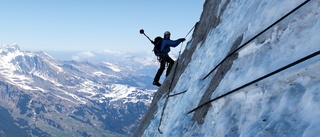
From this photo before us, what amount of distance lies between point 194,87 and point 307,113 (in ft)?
22.7

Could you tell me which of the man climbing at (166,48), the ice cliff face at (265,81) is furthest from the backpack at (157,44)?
the ice cliff face at (265,81)

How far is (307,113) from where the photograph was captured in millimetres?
4695

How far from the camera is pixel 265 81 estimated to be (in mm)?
6215

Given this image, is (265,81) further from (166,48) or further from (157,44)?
(157,44)

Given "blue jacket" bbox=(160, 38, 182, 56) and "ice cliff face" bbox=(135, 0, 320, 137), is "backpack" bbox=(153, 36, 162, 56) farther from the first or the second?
"ice cliff face" bbox=(135, 0, 320, 137)

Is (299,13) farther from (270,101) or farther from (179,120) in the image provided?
(179,120)

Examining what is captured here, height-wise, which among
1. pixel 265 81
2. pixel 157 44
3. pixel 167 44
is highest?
pixel 157 44

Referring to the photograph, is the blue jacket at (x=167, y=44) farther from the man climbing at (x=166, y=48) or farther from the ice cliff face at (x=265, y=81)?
the ice cliff face at (x=265, y=81)

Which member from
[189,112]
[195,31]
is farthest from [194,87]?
[195,31]

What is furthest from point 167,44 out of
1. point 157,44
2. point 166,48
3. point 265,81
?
point 265,81

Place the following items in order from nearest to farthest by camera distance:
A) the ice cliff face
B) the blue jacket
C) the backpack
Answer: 1. the ice cliff face
2. the blue jacket
3. the backpack

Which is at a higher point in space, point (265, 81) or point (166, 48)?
point (166, 48)

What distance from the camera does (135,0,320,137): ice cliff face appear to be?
5059 millimetres

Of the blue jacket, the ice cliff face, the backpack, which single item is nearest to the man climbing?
the blue jacket
